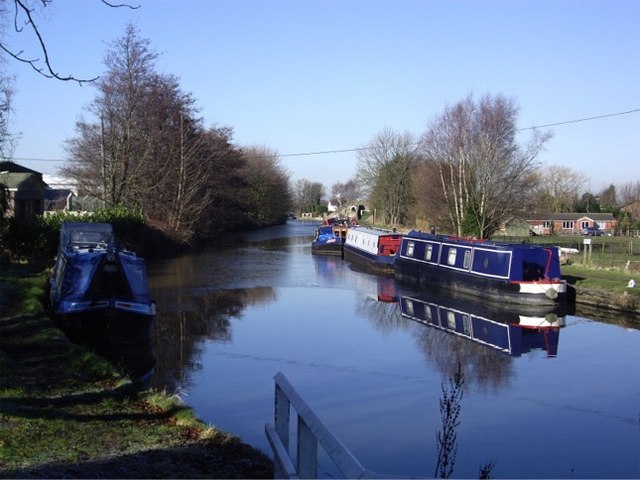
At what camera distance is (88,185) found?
3997cm

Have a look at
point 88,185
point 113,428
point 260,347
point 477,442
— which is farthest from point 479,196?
point 113,428

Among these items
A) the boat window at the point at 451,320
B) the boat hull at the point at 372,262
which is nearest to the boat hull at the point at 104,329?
the boat window at the point at 451,320

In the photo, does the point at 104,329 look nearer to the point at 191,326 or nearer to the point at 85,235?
the point at 191,326

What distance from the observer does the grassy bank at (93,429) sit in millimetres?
5883

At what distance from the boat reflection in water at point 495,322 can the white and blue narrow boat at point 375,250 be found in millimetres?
8738

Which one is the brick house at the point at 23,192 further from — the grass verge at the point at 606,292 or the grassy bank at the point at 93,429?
the grassy bank at the point at 93,429

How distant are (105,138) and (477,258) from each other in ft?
77.4

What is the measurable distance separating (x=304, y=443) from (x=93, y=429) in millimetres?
4126

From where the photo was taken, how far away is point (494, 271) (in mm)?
23266

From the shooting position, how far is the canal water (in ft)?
29.6

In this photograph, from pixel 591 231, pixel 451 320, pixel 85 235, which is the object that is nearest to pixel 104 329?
pixel 85 235

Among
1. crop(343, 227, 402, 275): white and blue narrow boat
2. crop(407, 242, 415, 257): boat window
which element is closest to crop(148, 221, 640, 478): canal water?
crop(407, 242, 415, 257): boat window

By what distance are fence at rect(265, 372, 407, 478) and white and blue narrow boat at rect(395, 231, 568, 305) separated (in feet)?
59.8

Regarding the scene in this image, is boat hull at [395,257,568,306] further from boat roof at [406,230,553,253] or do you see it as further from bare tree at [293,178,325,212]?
bare tree at [293,178,325,212]
